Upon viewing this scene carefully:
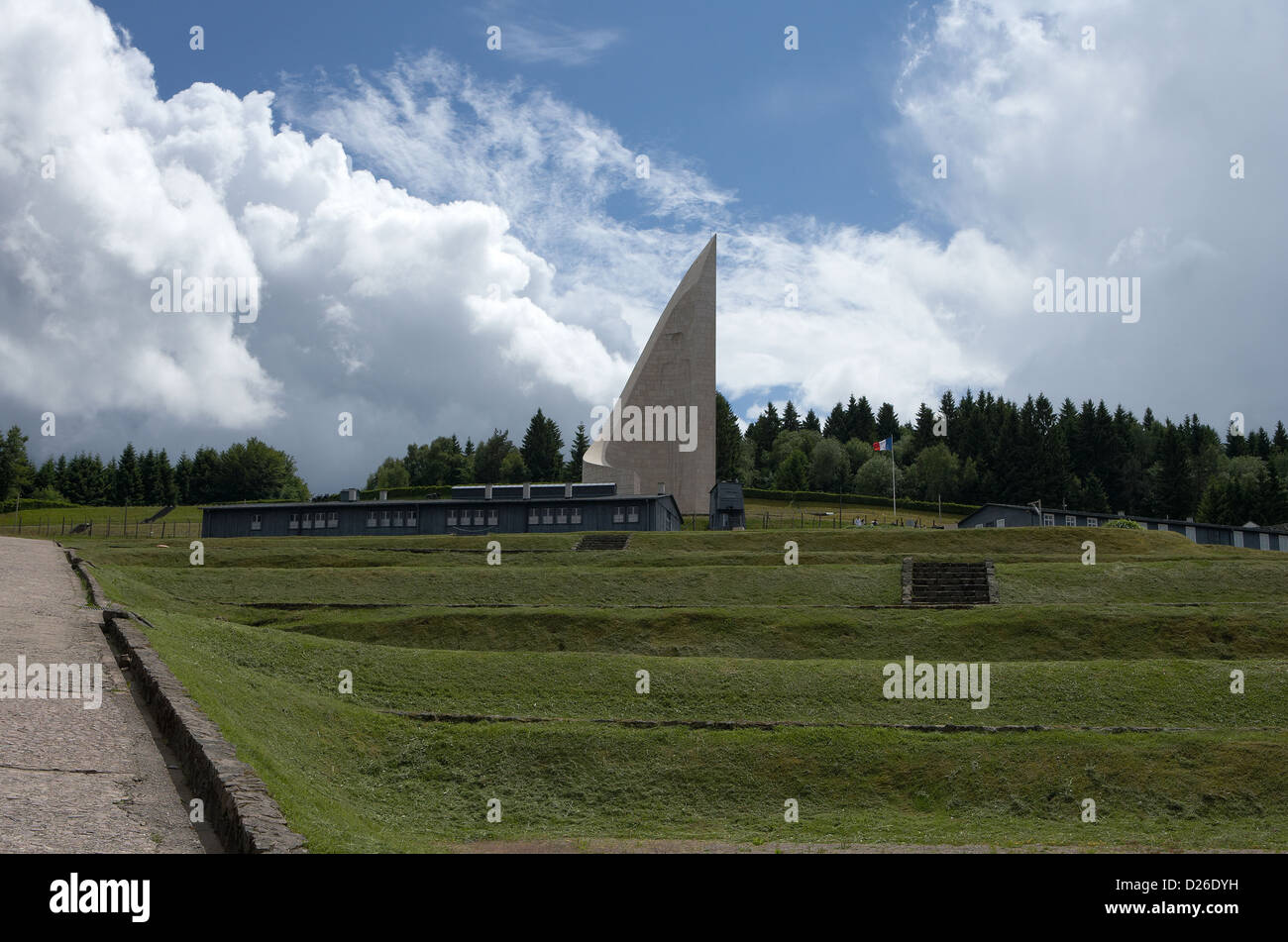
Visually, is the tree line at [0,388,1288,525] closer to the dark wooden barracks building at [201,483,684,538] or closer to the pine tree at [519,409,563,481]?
the pine tree at [519,409,563,481]

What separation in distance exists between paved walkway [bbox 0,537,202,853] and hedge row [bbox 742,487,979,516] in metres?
85.2

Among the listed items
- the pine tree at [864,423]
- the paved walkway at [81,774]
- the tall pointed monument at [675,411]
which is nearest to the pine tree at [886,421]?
the pine tree at [864,423]

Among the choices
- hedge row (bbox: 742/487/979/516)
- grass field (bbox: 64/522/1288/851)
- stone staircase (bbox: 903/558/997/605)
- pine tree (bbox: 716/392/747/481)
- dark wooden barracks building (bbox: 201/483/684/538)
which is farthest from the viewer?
pine tree (bbox: 716/392/747/481)

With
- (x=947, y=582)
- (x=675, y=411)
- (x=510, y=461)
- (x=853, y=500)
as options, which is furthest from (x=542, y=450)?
(x=947, y=582)

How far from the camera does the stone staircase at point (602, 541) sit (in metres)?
47.1

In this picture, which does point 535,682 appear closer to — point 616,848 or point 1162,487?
point 616,848

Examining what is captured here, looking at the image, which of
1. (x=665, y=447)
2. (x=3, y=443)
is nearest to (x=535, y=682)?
(x=665, y=447)

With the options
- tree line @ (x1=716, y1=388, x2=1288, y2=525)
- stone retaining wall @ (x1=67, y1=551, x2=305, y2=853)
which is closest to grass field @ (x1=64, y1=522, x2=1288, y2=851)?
stone retaining wall @ (x1=67, y1=551, x2=305, y2=853)

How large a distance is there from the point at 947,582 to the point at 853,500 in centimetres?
6777

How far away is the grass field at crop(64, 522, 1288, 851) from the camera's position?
14822 mm

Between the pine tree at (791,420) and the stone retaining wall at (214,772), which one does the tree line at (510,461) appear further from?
the stone retaining wall at (214,772)

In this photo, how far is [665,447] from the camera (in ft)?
239

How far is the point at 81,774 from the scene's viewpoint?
39.3 feet

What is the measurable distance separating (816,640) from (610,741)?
10.3 m
